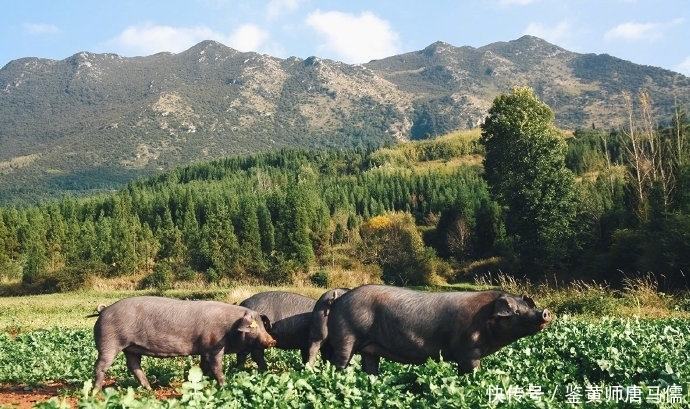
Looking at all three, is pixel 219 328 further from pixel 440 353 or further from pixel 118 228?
pixel 118 228

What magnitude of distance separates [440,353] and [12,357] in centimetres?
1131

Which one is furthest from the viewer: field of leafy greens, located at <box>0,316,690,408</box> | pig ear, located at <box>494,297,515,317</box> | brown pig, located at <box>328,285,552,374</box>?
brown pig, located at <box>328,285,552,374</box>

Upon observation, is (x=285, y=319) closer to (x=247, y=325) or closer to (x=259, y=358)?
(x=259, y=358)

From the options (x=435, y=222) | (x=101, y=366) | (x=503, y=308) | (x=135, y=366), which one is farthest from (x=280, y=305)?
(x=435, y=222)

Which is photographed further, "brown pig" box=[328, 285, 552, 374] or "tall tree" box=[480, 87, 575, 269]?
"tall tree" box=[480, 87, 575, 269]

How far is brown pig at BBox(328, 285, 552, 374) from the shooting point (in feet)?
30.5

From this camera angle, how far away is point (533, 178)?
39344mm

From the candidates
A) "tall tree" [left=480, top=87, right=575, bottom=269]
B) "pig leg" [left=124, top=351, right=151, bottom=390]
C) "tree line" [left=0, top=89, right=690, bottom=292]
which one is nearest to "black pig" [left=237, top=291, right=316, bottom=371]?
"pig leg" [left=124, top=351, right=151, bottom=390]

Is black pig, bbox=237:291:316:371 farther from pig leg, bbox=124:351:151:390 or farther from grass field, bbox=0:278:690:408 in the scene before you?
pig leg, bbox=124:351:151:390

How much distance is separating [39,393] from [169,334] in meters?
2.72

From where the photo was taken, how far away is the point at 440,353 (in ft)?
30.2

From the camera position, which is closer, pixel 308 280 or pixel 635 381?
pixel 635 381

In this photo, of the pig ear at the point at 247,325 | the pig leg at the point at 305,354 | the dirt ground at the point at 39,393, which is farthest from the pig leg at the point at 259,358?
the dirt ground at the point at 39,393

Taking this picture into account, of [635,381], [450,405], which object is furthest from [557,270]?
[450,405]
